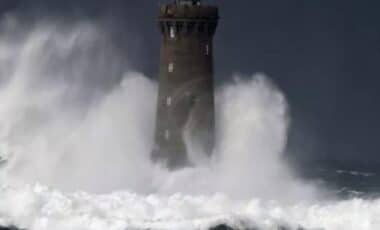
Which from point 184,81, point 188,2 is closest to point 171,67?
point 184,81

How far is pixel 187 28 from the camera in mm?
125312

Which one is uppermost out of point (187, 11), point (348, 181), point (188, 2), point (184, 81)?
point (188, 2)

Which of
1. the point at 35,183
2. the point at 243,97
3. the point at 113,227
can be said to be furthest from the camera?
the point at 243,97

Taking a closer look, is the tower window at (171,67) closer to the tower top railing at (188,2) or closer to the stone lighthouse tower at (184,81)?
the stone lighthouse tower at (184,81)

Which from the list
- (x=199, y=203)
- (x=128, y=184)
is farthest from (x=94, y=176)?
(x=199, y=203)

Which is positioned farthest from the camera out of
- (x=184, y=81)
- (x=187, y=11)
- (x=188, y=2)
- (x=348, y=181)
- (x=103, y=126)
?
(x=348, y=181)

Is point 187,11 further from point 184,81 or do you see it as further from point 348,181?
point 348,181

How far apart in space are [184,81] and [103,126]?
9425mm

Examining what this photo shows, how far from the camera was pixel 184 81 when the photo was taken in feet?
413

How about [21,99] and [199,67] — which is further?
[21,99]

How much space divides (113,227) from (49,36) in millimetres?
23754

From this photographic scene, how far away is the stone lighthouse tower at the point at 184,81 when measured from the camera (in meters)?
125

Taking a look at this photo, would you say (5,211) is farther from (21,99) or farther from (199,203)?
(21,99)

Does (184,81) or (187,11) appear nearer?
(187,11)
